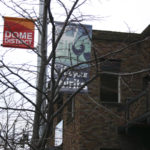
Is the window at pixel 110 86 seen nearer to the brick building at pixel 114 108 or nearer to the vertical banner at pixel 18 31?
the brick building at pixel 114 108

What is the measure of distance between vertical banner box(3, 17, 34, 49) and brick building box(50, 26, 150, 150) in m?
5.82

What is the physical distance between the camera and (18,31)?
9.23 metres

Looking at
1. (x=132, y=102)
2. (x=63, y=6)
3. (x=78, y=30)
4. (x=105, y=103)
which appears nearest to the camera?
(x=63, y=6)

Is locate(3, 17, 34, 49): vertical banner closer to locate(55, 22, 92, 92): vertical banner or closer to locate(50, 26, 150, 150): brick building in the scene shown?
locate(55, 22, 92, 92): vertical banner

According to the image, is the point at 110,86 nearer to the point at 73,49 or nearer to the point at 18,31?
the point at 73,49

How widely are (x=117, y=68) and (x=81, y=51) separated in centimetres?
826

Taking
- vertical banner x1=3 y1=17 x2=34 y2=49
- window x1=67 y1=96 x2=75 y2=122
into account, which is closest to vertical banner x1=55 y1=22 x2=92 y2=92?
vertical banner x1=3 y1=17 x2=34 y2=49

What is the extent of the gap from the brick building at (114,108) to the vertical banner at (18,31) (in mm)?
5819

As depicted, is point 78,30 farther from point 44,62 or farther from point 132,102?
point 132,102

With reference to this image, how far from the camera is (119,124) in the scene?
16.7 m

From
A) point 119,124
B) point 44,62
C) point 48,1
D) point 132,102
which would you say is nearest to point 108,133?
point 119,124

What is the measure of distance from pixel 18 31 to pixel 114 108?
8646mm

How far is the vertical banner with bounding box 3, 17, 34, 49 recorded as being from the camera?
8771 mm

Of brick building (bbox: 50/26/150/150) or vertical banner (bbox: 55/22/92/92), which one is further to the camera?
brick building (bbox: 50/26/150/150)
